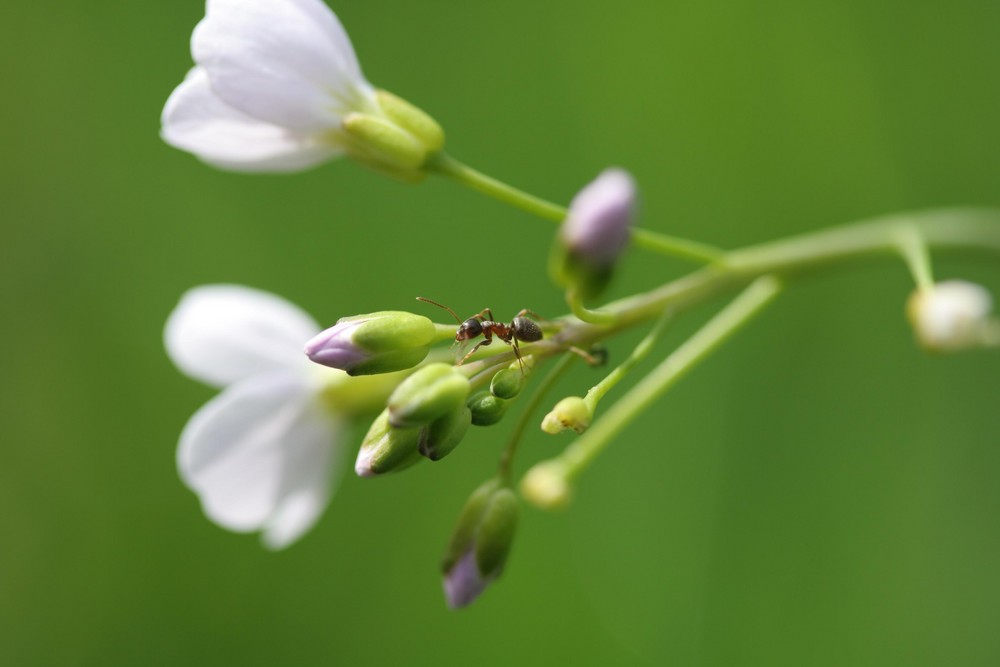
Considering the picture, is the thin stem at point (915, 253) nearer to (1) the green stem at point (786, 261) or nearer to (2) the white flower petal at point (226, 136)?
(1) the green stem at point (786, 261)

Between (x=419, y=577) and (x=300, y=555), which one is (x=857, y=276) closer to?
(x=419, y=577)

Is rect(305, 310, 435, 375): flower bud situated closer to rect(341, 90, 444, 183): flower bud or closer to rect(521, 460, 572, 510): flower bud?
rect(521, 460, 572, 510): flower bud

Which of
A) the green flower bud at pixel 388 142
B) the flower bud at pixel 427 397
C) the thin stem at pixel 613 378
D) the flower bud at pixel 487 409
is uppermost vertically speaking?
the green flower bud at pixel 388 142

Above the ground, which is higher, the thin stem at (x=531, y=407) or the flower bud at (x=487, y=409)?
the thin stem at (x=531, y=407)

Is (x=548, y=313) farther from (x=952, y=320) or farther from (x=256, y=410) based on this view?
(x=952, y=320)

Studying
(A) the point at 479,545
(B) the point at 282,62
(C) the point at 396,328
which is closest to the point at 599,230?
(C) the point at 396,328

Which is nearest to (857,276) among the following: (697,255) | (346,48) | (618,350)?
(618,350)

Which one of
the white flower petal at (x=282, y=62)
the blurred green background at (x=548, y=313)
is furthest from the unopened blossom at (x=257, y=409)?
the blurred green background at (x=548, y=313)
